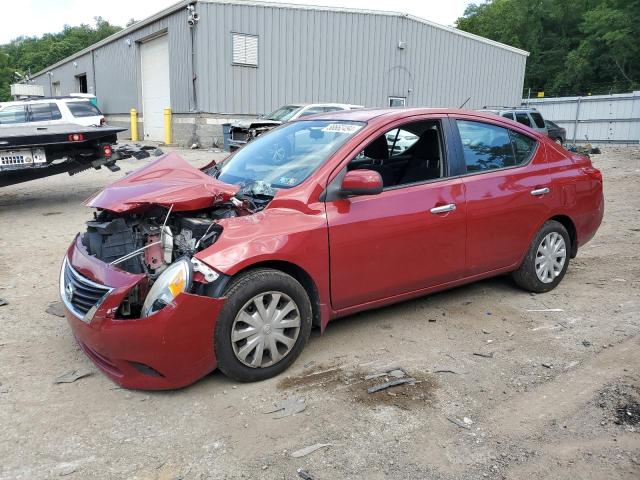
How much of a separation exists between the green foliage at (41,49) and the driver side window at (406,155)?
2850 inches

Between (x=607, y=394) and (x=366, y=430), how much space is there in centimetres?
157

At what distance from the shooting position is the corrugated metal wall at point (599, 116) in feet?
79.3

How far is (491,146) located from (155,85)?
22.8 m

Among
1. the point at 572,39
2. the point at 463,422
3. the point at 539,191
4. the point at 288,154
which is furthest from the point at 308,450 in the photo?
the point at 572,39

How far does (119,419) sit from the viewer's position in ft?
10.1

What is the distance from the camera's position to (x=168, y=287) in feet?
10.3

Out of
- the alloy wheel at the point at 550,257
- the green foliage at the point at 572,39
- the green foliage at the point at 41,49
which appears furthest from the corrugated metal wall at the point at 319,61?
the green foliage at the point at 41,49

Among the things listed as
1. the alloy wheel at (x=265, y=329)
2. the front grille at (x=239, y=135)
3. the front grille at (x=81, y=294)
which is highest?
the front grille at (x=239, y=135)

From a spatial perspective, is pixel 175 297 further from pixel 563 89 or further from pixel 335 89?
pixel 563 89

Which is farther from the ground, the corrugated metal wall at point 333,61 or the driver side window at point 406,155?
the corrugated metal wall at point 333,61

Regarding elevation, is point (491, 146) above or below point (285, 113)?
below

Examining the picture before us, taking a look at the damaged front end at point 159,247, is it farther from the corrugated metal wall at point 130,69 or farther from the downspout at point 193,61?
the corrugated metal wall at point 130,69

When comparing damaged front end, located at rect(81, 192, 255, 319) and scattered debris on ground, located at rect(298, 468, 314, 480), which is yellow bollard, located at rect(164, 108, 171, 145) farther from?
scattered debris on ground, located at rect(298, 468, 314, 480)

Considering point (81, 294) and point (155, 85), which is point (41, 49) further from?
point (81, 294)
